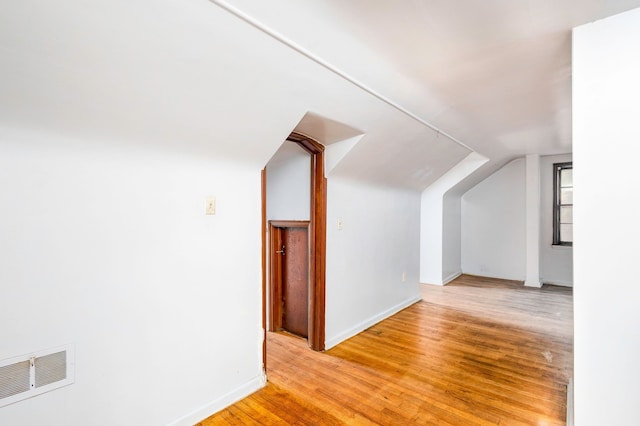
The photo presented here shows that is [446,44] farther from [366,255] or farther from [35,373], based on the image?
[35,373]

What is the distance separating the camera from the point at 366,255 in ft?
11.6

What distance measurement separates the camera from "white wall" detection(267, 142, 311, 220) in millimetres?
3104

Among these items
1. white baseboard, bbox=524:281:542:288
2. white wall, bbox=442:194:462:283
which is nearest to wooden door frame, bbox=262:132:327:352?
white wall, bbox=442:194:462:283

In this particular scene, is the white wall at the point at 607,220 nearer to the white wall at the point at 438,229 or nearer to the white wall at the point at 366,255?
the white wall at the point at 366,255

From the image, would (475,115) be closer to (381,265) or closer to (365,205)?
(365,205)

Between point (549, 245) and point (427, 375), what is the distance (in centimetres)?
462

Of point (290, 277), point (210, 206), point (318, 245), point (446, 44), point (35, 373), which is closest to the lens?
point (35, 373)

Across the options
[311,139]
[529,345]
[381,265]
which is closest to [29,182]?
[311,139]

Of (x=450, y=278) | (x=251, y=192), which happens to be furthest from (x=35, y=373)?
(x=450, y=278)

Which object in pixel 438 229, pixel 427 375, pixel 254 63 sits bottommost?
pixel 427 375

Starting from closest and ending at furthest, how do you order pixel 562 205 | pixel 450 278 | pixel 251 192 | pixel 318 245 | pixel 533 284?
pixel 251 192
pixel 318 245
pixel 533 284
pixel 562 205
pixel 450 278

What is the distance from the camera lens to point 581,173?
5.06 feet

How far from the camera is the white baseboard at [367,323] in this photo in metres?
3.05

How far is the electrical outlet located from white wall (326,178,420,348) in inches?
49.0
